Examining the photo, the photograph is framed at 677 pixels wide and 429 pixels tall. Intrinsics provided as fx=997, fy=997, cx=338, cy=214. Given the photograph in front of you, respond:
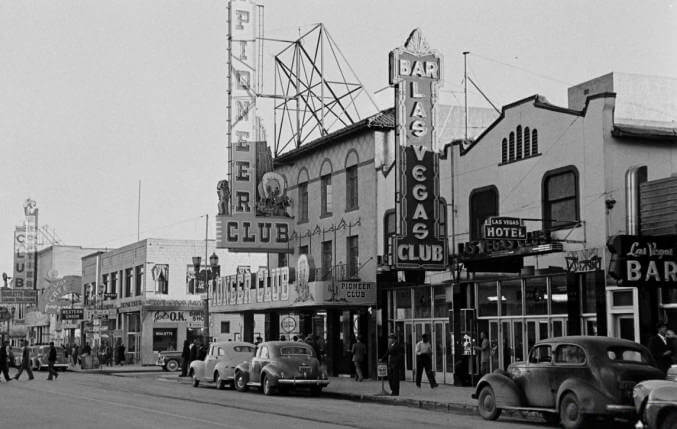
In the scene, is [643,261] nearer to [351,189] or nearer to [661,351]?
[661,351]

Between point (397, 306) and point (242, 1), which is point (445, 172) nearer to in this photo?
point (397, 306)

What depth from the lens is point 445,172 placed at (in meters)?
33.6

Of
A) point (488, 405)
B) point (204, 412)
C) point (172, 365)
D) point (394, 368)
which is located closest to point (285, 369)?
point (394, 368)

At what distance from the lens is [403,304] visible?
3606cm

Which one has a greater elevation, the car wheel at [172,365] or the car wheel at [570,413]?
the car wheel at [570,413]

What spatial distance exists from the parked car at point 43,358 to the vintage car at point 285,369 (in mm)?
24646

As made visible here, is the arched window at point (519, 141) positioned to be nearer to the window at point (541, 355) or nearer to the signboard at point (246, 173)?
the window at point (541, 355)

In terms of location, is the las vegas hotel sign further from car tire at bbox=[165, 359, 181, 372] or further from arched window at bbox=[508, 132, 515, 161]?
car tire at bbox=[165, 359, 181, 372]

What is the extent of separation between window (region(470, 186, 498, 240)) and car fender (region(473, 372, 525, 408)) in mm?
10538

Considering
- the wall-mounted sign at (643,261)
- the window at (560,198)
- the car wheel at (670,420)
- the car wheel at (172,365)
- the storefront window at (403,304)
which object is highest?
the window at (560,198)

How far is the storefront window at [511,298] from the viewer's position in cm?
2955

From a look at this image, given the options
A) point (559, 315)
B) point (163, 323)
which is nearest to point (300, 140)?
point (559, 315)

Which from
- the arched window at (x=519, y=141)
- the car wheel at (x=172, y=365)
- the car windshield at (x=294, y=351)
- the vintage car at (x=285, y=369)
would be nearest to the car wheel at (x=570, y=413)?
the vintage car at (x=285, y=369)

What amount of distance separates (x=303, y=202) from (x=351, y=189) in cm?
451
